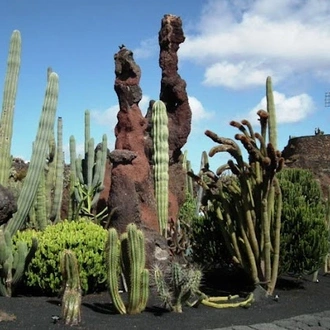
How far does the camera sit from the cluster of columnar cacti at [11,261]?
26.1 feet

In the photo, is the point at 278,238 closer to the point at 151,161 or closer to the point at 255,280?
the point at 255,280

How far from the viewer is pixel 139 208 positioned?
995 cm

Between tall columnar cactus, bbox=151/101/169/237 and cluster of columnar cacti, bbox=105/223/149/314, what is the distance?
156 inches

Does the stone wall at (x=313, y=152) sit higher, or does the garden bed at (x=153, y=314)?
the stone wall at (x=313, y=152)

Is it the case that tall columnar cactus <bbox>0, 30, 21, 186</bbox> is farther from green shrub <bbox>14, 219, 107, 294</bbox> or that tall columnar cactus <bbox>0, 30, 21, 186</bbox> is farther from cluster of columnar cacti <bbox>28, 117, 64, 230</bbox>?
cluster of columnar cacti <bbox>28, 117, 64, 230</bbox>

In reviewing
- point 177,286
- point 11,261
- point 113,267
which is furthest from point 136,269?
point 11,261

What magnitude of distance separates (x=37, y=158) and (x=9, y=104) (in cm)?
99

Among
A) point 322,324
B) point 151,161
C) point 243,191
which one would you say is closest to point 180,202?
point 151,161

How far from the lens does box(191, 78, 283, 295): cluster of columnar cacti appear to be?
8.55 meters

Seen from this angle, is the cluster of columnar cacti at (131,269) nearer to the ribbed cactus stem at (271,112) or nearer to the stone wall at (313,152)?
the ribbed cactus stem at (271,112)

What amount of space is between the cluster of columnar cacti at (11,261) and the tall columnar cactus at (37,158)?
0.38 metres

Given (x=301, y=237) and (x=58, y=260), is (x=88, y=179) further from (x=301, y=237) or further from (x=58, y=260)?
(x=301, y=237)

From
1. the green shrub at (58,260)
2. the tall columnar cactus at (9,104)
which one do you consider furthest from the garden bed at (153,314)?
the tall columnar cactus at (9,104)

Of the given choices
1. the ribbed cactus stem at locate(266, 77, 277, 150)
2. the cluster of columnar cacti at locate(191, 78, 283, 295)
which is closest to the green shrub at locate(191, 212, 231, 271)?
the cluster of columnar cacti at locate(191, 78, 283, 295)
